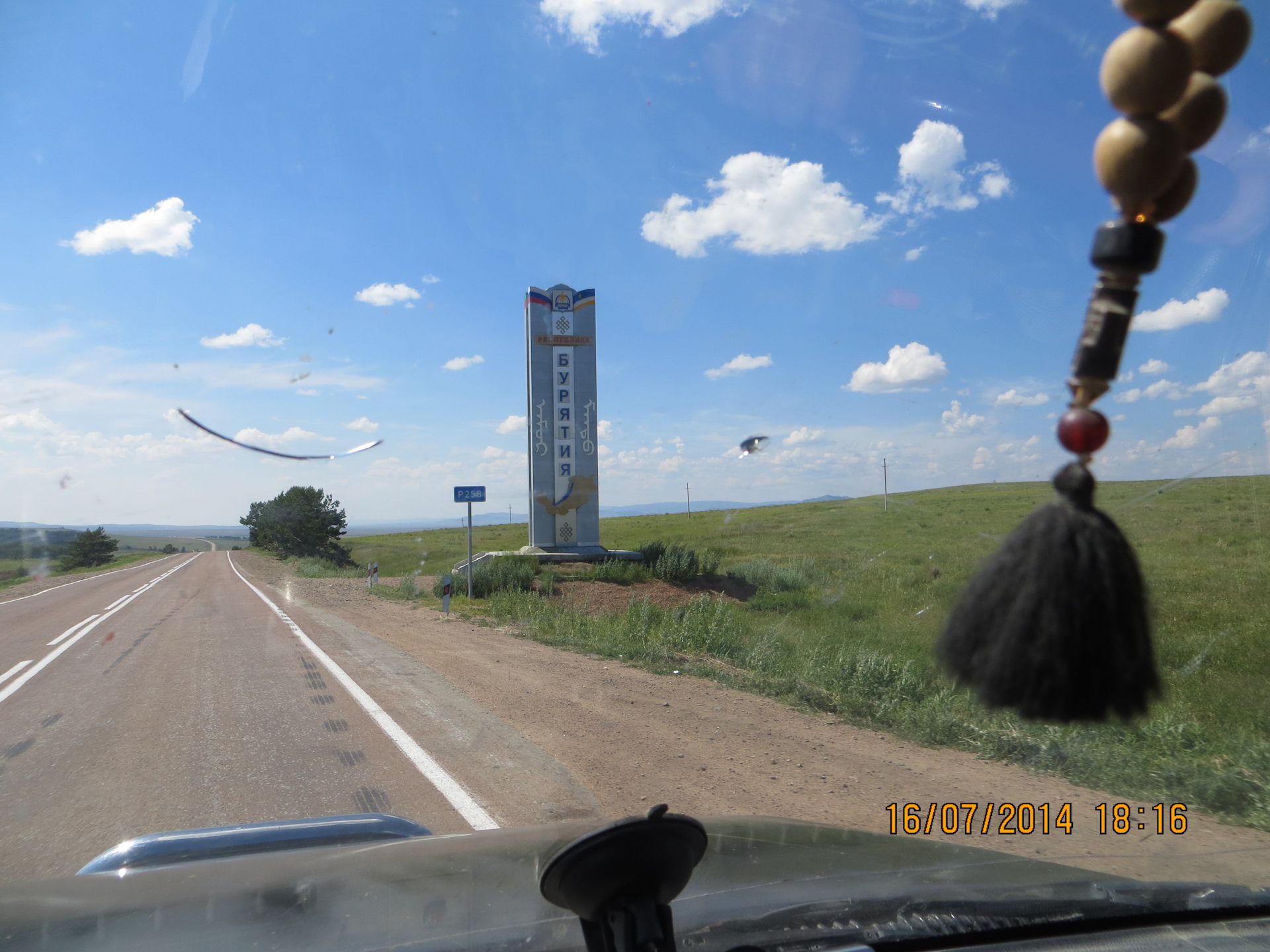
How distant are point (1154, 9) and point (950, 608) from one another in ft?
2.33

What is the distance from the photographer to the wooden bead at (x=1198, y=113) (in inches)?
33.2

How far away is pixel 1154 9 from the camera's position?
2.70 feet

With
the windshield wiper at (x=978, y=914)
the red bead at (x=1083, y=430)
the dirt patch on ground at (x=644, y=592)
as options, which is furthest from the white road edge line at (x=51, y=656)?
the red bead at (x=1083, y=430)

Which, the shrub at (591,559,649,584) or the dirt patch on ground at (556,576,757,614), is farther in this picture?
the shrub at (591,559,649,584)

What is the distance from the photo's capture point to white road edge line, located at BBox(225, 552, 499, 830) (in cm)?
527

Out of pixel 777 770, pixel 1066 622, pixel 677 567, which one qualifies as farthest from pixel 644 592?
pixel 1066 622

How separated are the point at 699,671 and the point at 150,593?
21.6m

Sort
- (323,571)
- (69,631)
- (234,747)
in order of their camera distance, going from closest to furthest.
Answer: (234,747) < (69,631) < (323,571)

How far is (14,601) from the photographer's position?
78.2 ft

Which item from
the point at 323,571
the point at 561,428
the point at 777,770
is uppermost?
the point at 561,428

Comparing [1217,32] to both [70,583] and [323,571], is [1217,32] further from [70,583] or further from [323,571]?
[70,583]

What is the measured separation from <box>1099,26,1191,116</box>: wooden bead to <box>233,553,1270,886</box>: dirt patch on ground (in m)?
4.06

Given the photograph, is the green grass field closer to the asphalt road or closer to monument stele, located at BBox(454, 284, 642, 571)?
the asphalt road

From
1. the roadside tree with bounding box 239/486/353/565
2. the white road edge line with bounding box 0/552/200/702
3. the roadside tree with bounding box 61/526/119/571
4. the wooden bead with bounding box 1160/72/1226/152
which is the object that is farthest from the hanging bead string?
the roadside tree with bounding box 61/526/119/571
